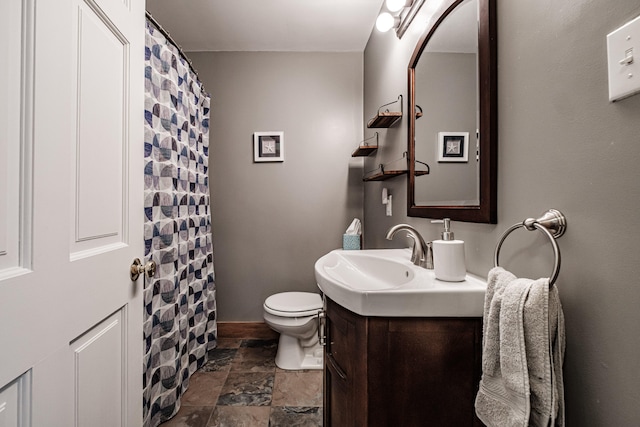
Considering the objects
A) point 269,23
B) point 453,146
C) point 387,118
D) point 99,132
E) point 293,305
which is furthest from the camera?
point 269,23

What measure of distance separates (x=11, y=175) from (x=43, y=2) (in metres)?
0.33

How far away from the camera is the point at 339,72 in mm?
2559

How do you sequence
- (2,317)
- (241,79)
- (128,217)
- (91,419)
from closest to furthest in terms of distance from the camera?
(2,317) < (91,419) < (128,217) < (241,79)

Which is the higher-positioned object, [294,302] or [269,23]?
[269,23]

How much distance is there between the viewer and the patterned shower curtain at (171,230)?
4.75ft

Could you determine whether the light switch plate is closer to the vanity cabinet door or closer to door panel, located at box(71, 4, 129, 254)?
the vanity cabinet door

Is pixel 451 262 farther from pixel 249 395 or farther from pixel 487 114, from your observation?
pixel 249 395

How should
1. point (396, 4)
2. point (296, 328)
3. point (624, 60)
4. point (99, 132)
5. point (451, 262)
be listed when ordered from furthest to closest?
point (296, 328) < point (396, 4) < point (451, 262) < point (99, 132) < point (624, 60)

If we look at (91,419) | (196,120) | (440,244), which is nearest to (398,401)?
(440,244)

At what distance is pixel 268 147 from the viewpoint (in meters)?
2.54

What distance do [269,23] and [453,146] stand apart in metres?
1.76

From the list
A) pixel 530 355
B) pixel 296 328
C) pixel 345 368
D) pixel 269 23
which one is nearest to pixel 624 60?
pixel 530 355

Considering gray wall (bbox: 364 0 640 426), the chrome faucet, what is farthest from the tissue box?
gray wall (bbox: 364 0 640 426)

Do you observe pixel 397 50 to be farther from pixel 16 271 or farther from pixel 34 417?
pixel 34 417
